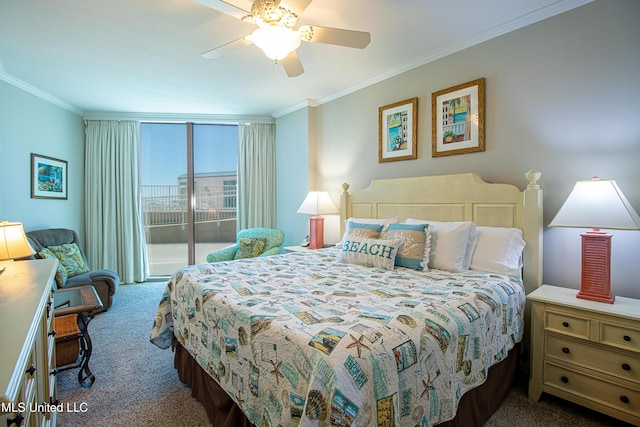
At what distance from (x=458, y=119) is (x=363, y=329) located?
2337mm

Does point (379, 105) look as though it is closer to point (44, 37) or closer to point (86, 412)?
point (44, 37)

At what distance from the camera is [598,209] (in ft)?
6.06

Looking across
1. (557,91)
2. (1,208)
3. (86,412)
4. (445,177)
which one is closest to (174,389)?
(86,412)

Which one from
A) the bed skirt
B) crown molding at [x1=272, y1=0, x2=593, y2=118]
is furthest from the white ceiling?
the bed skirt

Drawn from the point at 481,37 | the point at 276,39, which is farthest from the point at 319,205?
the point at 481,37

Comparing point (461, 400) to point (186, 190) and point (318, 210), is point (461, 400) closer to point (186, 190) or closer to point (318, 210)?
point (318, 210)

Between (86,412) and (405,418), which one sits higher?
(405,418)

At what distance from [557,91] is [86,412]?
3890 millimetres

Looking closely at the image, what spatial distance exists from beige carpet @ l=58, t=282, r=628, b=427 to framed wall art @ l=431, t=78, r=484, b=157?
76.2 inches

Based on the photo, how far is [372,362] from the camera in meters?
1.09

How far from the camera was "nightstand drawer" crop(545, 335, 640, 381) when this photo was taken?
1673mm

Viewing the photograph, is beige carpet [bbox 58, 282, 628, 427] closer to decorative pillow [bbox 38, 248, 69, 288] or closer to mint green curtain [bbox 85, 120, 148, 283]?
decorative pillow [bbox 38, 248, 69, 288]

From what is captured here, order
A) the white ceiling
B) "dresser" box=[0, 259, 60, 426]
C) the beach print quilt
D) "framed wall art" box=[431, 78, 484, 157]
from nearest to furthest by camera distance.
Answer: "dresser" box=[0, 259, 60, 426], the beach print quilt, the white ceiling, "framed wall art" box=[431, 78, 484, 157]

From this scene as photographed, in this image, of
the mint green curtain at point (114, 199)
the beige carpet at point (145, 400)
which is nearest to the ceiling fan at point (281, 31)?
the beige carpet at point (145, 400)
